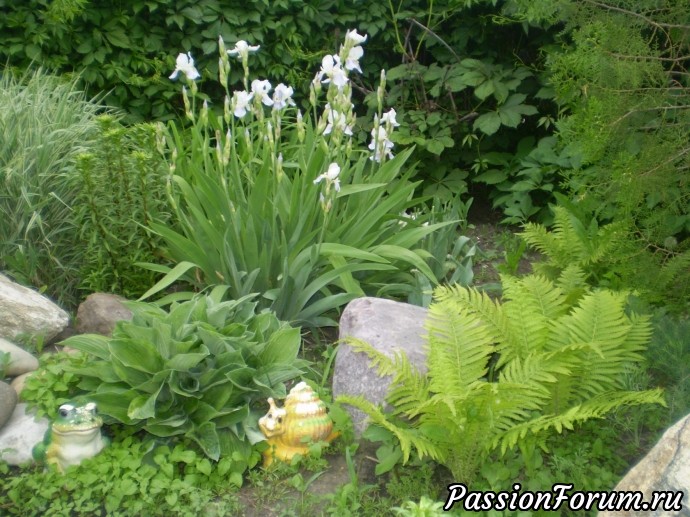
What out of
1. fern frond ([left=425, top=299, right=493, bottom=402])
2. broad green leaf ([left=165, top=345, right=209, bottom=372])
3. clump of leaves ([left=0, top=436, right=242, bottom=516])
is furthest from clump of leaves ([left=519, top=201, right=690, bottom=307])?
clump of leaves ([left=0, top=436, right=242, bottom=516])

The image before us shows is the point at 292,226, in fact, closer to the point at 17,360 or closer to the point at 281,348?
the point at 281,348

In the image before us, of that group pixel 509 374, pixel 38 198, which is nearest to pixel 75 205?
pixel 38 198

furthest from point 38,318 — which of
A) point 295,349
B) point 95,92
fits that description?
point 95,92

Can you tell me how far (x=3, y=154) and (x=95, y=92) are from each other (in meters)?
1.67

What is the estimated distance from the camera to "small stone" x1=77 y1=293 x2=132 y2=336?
372cm

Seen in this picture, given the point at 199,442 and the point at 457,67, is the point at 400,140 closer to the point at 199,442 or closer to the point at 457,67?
the point at 457,67

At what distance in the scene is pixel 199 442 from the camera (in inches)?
117

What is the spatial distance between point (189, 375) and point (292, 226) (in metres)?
1.23

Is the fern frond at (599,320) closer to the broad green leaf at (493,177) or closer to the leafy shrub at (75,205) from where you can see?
the leafy shrub at (75,205)

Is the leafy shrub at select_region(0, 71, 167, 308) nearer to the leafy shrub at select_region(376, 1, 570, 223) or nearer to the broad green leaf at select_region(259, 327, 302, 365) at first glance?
the broad green leaf at select_region(259, 327, 302, 365)

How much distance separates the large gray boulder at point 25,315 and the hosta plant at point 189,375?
0.62m

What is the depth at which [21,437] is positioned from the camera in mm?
3092

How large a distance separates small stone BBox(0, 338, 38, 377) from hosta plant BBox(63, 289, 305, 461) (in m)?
0.42

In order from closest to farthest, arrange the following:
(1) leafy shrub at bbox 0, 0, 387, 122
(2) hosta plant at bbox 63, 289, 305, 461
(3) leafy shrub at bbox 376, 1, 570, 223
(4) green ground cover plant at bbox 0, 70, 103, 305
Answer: (2) hosta plant at bbox 63, 289, 305, 461
(4) green ground cover plant at bbox 0, 70, 103, 305
(1) leafy shrub at bbox 0, 0, 387, 122
(3) leafy shrub at bbox 376, 1, 570, 223
